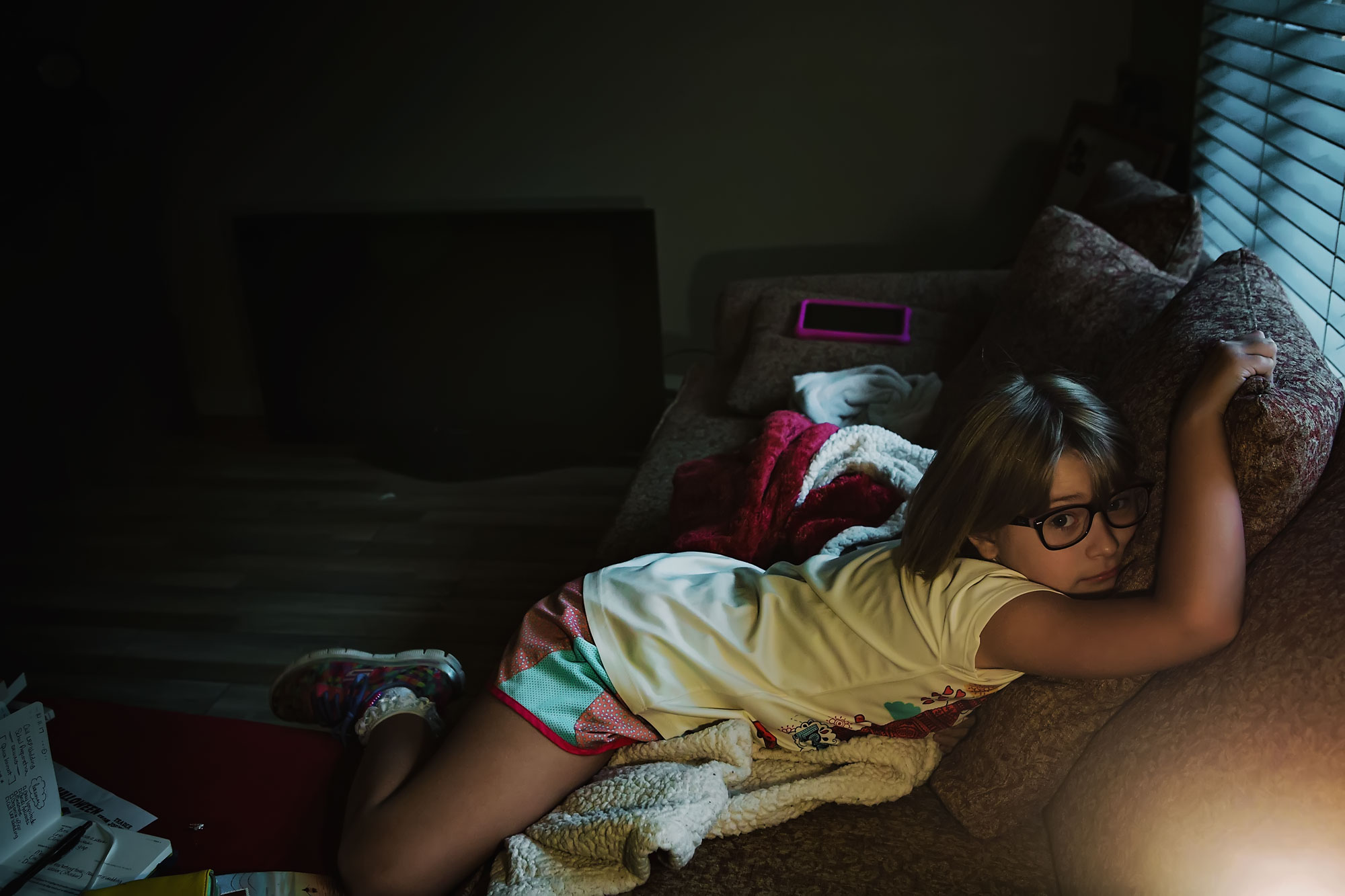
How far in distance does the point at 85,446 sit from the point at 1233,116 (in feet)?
11.7

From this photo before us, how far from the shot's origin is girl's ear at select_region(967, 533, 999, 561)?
45.9 inches

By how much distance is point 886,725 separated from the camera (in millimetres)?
1279

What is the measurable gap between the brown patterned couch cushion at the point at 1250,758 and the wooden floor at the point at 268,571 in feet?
4.67

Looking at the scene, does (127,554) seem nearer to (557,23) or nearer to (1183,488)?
(557,23)

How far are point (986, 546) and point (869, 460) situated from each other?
50 centimetres

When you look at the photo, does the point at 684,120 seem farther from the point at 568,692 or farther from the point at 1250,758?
the point at 1250,758

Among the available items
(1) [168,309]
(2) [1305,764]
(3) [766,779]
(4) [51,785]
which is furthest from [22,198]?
(2) [1305,764]

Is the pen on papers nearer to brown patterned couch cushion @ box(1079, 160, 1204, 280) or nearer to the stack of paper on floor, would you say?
the stack of paper on floor

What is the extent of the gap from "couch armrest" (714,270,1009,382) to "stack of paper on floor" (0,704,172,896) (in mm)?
1693

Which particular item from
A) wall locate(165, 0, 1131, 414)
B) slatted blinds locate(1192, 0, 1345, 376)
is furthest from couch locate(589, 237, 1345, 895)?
wall locate(165, 0, 1131, 414)

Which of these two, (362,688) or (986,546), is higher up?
(986,546)

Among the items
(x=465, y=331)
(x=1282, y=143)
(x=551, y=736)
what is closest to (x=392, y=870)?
(x=551, y=736)

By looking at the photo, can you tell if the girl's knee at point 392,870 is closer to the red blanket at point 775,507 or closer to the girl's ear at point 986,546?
the red blanket at point 775,507

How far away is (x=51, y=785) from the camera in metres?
1.23
